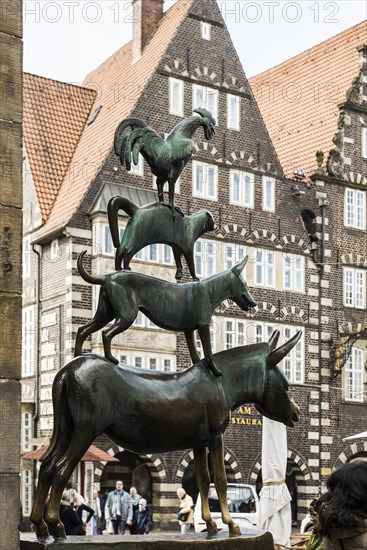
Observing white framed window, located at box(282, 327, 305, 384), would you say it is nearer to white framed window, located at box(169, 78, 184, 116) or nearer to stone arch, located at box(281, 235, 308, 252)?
stone arch, located at box(281, 235, 308, 252)

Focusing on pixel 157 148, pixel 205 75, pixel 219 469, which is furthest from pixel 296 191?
pixel 219 469

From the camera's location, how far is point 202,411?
5352 millimetres

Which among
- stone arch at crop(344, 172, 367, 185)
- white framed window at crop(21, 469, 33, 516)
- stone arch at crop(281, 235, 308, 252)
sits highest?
stone arch at crop(344, 172, 367, 185)

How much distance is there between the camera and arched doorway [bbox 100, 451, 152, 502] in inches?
960

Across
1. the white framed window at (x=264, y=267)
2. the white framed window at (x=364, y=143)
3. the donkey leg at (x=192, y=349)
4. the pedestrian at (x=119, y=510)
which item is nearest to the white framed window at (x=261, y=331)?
the white framed window at (x=264, y=267)

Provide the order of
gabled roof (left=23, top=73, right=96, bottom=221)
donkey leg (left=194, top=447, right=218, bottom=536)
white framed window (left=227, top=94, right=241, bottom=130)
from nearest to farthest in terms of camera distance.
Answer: donkey leg (left=194, top=447, right=218, bottom=536) < gabled roof (left=23, top=73, right=96, bottom=221) < white framed window (left=227, top=94, right=241, bottom=130)

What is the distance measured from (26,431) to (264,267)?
7.07 m

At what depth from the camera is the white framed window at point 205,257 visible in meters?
25.0

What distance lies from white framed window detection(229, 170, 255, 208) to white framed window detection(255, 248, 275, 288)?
4.08ft

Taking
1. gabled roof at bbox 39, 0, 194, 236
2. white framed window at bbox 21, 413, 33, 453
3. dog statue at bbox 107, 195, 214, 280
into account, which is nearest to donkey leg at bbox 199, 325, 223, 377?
dog statue at bbox 107, 195, 214, 280

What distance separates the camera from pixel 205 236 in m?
25.2

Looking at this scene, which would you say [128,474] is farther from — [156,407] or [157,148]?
[156,407]

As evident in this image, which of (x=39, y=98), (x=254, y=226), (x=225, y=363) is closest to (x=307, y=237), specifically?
(x=254, y=226)

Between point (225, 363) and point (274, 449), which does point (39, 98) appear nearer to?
point (274, 449)
